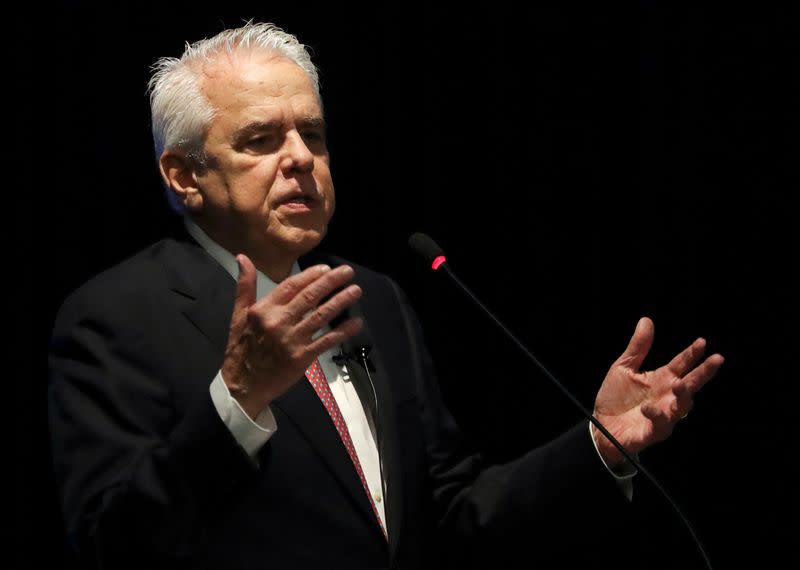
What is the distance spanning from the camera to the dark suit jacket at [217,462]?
6.35 feet

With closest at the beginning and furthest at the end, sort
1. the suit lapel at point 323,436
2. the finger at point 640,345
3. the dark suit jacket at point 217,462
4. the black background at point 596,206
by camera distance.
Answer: the dark suit jacket at point 217,462, the suit lapel at point 323,436, the finger at point 640,345, the black background at point 596,206

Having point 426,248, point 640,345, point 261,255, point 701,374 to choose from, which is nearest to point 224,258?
point 261,255

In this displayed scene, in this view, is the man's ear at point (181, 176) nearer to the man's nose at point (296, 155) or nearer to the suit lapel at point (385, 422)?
the man's nose at point (296, 155)

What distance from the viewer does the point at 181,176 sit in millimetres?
2389

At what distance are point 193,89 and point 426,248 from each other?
58 centimetres

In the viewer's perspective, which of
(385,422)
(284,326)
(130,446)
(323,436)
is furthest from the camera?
(385,422)

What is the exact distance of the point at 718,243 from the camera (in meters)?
3.26

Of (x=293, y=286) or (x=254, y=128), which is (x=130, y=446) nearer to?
(x=293, y=286)

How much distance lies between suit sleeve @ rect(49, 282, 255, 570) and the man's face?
0.90 ft

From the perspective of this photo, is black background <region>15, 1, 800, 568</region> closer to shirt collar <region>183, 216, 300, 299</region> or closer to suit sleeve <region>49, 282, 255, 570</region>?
shirt collar <region>183, 216, 300, 299</region>

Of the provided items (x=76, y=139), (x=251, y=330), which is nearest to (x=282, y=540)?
(x=251, y=330)

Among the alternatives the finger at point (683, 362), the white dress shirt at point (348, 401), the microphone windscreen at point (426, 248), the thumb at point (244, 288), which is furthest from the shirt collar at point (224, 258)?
the finger at point (683, 362)

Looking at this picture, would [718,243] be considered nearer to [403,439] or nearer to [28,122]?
[403,439]

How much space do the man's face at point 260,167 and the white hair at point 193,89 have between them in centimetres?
2
